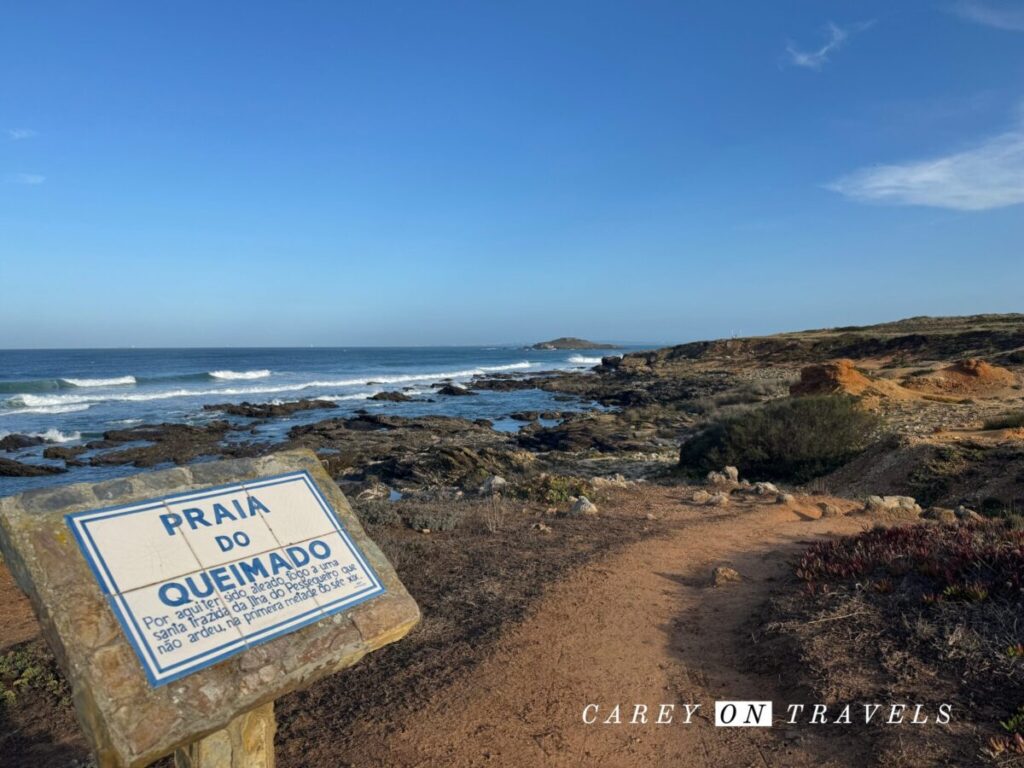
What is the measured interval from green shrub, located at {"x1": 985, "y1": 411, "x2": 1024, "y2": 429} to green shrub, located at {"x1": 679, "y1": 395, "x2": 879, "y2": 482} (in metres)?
2.78

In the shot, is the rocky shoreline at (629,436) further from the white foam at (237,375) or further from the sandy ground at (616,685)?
the white foam at (237,375)

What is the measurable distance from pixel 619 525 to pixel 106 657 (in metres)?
6.87

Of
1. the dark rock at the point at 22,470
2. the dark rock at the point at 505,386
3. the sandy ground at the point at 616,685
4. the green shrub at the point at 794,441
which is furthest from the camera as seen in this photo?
the dark rock at the point at 505,386

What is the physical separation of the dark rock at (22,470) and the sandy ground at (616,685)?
19.6m

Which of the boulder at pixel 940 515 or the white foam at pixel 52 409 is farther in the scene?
the white foam at pixel 52 409

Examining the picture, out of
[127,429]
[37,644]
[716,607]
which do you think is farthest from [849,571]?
[127,429]

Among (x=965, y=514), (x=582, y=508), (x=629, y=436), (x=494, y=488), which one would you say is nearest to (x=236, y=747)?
(x=582, y=508)

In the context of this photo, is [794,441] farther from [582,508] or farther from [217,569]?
[217,569]

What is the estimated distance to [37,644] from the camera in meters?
5.21

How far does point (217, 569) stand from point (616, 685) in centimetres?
287

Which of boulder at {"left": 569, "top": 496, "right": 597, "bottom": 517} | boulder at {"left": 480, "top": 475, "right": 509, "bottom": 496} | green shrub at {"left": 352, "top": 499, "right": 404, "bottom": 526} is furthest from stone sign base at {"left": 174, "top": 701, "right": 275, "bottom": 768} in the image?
boulder at {"left": 480, "top": 475, "right": 509, "bottom": 496}

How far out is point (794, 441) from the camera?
13.1 m

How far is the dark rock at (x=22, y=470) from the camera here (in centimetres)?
1886

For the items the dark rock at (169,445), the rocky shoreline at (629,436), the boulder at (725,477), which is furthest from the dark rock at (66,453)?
the boulder at (725,477)
